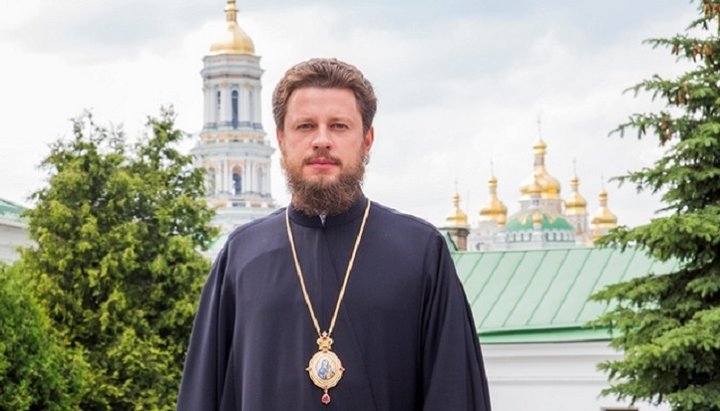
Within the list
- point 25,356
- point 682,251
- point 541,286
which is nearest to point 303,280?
point 682,251

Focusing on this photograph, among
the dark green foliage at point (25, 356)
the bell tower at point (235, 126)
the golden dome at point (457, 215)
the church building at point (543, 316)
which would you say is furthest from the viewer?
the bell tower at point (235, 126)

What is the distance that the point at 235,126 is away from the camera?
9088cm

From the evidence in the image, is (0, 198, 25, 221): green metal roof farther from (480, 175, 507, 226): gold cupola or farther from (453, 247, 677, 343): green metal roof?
(480, 175, 507, 226): gold cupola

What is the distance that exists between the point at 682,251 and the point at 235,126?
77.3 metres

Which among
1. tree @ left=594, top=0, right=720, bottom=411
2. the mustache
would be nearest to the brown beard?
the mustache

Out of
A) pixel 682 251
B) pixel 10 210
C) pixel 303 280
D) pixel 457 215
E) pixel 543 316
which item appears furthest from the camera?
pixel 457 215

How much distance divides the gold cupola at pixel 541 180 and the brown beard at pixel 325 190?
78.5 meters

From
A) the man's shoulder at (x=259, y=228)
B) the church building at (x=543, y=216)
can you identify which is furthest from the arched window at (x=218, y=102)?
the man's shoulder at (x=259, y=228)

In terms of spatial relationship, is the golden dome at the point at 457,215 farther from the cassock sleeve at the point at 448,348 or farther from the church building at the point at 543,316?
the cassock sleeve at the point at 448,348

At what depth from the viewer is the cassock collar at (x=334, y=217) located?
4363 mm

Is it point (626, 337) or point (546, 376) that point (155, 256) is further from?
point (626, 337)

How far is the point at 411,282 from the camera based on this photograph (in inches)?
169

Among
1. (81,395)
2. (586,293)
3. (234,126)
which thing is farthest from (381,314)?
(234,126)

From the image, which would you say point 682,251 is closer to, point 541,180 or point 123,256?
point 123,256
